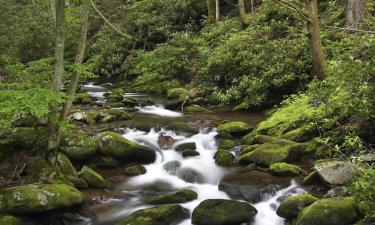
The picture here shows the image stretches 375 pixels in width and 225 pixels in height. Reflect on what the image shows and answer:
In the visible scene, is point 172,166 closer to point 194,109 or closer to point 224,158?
point 224,158

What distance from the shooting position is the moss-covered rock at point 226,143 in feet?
37.1

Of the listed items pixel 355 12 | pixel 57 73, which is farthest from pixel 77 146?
pixel 355 12

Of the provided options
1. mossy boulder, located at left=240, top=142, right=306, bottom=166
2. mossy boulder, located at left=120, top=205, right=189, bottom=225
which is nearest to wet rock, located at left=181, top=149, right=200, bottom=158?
mossy boulder, located at left=240, top=142, right=306, bottom=166

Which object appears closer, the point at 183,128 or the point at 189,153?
the point at 189,153

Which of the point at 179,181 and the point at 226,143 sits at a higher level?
the point at 226,143

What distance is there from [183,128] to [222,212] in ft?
17.8

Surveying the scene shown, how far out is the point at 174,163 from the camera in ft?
35.7

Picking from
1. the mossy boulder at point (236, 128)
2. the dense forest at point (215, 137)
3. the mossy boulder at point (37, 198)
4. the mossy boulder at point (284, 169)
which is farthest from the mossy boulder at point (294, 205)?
the mossy boulder at point (236, 128)

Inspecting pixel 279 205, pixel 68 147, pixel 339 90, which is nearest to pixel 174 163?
pixel 68 147

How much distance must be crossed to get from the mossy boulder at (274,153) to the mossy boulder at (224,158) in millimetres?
337

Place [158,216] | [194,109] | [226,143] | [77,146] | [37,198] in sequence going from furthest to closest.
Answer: [194,109]
[226,143]
[77,146]
[37,198]
[158,216]

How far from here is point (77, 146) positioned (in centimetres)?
1041

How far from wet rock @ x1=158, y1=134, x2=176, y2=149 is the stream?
115 mm

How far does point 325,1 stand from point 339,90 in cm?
1028
